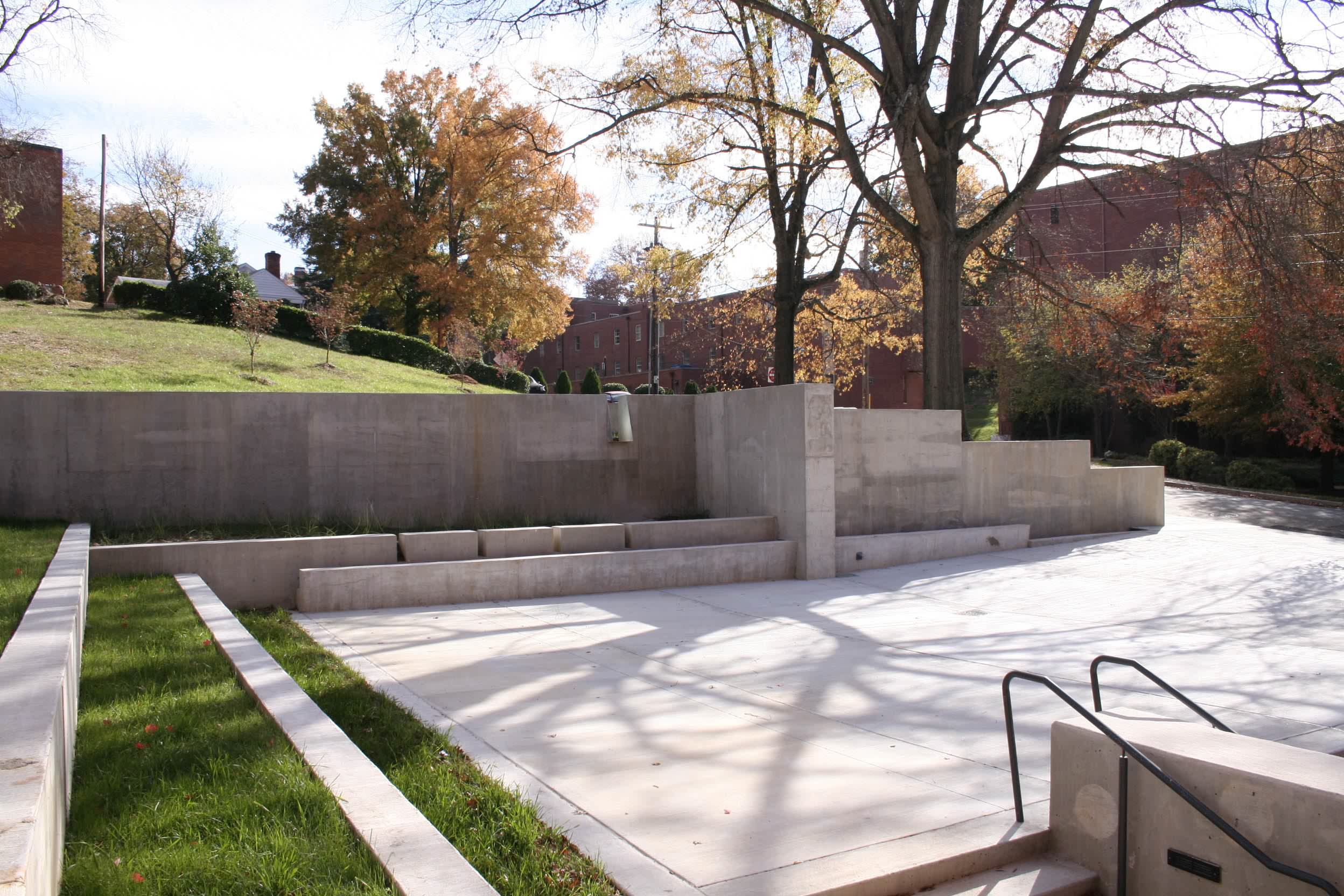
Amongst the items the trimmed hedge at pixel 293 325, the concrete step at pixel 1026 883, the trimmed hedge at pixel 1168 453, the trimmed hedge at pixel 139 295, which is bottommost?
the concrete step at pixel 1026 883

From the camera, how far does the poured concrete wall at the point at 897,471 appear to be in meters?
14.2

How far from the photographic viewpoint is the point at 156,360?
70.4 feet

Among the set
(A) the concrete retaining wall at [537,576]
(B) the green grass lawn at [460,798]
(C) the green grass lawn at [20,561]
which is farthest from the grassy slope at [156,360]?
(B) the green grass lawn at [460,798]

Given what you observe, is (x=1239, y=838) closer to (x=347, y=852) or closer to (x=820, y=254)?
(x=347, y=852)

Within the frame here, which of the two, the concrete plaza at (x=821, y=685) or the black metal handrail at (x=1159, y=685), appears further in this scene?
the concrete plaza at (x=821, y=685)

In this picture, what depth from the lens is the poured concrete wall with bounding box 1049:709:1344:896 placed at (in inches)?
122

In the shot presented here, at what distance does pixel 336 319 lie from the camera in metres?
26.5

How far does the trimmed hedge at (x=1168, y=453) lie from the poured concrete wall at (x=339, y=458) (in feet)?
71.2

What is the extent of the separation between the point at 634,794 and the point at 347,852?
1.67 m

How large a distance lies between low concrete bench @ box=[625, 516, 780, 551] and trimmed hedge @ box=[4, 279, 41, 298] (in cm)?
2785

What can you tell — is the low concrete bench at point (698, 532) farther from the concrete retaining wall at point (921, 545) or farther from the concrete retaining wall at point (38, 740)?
the concrete retaining wall at point (38, 740)

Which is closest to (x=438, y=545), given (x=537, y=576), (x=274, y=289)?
(x=537, y=576)

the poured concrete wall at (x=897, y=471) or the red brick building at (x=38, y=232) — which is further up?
the red brick building at (x=38, y=232)

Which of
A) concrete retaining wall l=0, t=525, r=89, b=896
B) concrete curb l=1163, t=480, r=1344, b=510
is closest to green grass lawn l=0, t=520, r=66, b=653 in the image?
concrete retaining wall l=0, t=525, r=89, b=896
